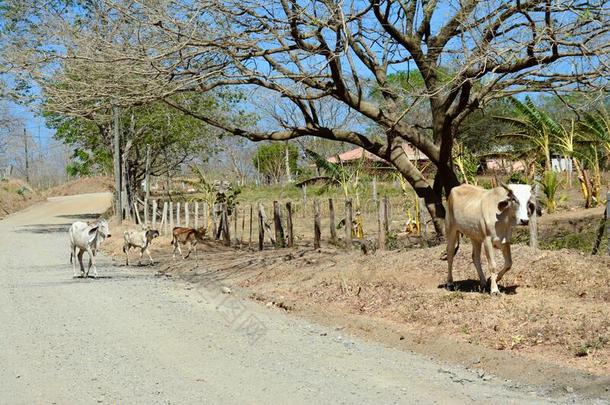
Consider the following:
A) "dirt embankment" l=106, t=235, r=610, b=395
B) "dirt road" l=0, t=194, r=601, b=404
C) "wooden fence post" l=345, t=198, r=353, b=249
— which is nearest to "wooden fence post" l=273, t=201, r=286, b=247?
"wooden fence post" l=345, t=198, r=353, b=249

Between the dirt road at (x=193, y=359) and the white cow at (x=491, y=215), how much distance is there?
2.35m

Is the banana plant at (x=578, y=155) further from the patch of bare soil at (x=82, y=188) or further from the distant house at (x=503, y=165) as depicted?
the patch of bare soil at (x=82, y=188)

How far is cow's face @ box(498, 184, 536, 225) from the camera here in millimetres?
10133

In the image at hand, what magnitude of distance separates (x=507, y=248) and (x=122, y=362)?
534 cm

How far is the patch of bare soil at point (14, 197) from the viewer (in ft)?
172

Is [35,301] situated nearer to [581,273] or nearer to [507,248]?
[507,248]

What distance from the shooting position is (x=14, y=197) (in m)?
56.3

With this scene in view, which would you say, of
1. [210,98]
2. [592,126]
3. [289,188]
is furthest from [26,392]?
[289,188]

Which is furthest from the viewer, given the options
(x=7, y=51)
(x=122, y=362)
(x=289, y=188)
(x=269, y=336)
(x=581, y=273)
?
(x=289, y=188)

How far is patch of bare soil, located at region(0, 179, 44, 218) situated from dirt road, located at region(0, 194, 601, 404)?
39552mm

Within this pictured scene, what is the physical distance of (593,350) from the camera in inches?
318

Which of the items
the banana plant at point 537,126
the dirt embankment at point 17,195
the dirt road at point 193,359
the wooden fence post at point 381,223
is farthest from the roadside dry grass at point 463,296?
the dirt embankment at point 17,195

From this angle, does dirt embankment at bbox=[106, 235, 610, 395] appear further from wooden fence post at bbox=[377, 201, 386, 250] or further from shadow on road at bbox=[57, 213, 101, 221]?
shadow on road at bbox=[57, 213, 101, 221]

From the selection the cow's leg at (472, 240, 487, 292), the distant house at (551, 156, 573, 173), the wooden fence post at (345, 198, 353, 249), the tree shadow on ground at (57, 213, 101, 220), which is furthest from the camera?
the tree shadow on ground at (57, 213, 101, 220)
